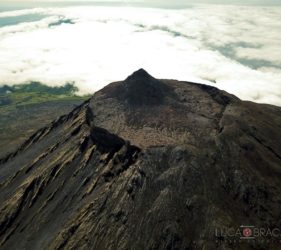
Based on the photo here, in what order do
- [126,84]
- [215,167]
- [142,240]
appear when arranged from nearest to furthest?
→ 1. [142,240]
2. [215,167]
3. [126,84]

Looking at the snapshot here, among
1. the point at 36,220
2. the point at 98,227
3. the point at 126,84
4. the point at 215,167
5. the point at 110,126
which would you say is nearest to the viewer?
the point at 98,227

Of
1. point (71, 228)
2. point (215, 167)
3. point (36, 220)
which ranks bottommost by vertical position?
point (36, 220)

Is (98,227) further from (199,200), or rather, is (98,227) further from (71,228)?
(199,200)

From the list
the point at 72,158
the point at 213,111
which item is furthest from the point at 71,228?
the point at 213,111

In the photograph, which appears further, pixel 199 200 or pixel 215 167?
pixel 215 167

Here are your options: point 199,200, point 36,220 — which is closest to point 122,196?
point 199,200

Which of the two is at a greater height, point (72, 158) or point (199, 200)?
point (199, 200)
